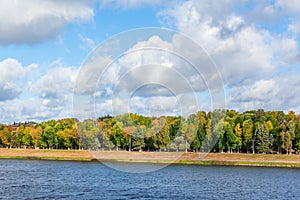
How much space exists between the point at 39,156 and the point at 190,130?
4698 centimetres

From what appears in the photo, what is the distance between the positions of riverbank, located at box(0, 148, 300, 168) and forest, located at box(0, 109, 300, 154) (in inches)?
139

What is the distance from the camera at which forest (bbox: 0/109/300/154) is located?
108 meters

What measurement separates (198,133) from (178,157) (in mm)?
9153

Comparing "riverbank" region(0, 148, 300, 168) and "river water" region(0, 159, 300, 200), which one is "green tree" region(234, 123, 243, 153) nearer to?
"riverbank" region(0, 148, 300, 168)

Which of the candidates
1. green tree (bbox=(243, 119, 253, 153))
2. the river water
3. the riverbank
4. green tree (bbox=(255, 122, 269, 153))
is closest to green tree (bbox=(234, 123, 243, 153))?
green tree (bbox=(243, 119, 253, 153))

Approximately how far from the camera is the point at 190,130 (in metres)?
110

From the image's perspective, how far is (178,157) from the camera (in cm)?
10950

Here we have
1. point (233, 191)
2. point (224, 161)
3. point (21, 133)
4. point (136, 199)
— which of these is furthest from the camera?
point (21, 133)

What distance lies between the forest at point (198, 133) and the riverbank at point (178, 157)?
11.6 ft

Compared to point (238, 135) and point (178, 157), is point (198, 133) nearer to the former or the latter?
point (178, 157)

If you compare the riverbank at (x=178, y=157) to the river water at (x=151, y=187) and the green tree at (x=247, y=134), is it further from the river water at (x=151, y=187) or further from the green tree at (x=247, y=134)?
the river water at (x=151, y=187)

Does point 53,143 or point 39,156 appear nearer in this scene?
point 39,156

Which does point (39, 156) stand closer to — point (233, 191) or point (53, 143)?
point (53, 143)

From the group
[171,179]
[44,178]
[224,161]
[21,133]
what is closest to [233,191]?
[171,179]
